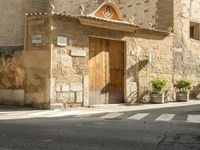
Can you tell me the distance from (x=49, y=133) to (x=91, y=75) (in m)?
7.22

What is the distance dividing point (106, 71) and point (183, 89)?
4.61 meters

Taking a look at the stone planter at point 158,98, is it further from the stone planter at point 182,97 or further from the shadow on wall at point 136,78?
the stone planter at point 182,97

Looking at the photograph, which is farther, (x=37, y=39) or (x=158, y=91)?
(x=158, y=91)

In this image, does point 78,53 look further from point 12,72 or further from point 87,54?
point 12,72

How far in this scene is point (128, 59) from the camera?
14.7 metres

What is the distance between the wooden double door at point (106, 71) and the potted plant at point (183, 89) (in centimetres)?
333

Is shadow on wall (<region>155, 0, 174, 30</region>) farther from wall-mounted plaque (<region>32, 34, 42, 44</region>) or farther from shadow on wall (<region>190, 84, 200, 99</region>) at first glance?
wall-mounted plaque (<region>32, 34, 42, 44</region>)

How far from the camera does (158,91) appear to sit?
15.3 m

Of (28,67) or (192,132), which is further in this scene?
(28,67)

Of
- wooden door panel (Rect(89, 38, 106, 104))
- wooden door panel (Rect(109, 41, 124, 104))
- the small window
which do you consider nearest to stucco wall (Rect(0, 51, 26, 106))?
wooden door panel (Rect(89, 38, 106, 104))

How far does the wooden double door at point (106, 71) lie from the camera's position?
44.9 feet

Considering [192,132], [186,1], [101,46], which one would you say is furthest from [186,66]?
[192,132]

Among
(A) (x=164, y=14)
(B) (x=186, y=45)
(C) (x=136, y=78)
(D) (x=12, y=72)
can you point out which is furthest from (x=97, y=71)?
(B) (x=186, y=45)

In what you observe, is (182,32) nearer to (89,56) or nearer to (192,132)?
(89,56)
